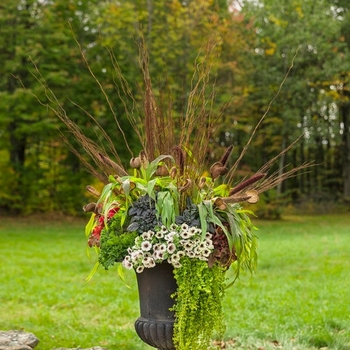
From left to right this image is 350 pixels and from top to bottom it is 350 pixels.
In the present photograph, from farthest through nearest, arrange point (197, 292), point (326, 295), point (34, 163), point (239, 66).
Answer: point (239, 66) → point (34, 163) → point (326, 295) → point (197, 292)

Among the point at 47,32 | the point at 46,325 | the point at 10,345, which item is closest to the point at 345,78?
the point at 47,32

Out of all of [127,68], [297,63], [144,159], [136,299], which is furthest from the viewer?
[297,63]

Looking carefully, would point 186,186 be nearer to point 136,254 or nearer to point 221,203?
point 221,203

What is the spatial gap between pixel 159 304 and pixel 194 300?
226 mm

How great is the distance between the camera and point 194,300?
3.15 m

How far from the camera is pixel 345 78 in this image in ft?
77.4

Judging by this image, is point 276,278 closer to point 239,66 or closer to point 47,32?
point 47,32

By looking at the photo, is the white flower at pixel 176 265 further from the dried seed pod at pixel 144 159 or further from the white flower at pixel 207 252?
the dried seed pod at pixel 144 159

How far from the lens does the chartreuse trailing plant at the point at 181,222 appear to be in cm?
315

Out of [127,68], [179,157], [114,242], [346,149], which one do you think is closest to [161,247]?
[114,242]

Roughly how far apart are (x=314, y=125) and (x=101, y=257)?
20301 millimetres

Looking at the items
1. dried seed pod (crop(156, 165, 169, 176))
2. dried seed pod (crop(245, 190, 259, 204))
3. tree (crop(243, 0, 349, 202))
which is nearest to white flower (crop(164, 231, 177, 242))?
dried seed pod (crop(156, 165, 169, 176))

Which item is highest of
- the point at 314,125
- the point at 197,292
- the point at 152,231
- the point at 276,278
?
the point at 314,125

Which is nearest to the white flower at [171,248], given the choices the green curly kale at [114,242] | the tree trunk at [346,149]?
the green curly kale at [114,242]
